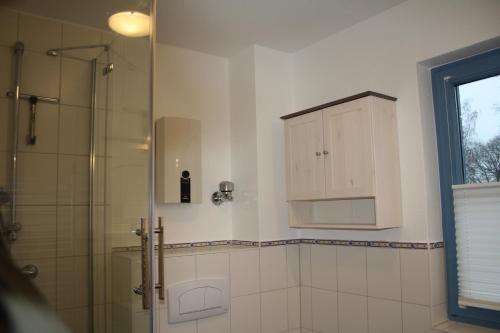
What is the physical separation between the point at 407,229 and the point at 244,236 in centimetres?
110

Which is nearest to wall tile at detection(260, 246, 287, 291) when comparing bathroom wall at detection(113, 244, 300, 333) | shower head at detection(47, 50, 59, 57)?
bathroom wall at detection(113, 244, 300, 333)

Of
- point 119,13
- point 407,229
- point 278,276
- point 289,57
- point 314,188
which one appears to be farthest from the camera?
point 289,57

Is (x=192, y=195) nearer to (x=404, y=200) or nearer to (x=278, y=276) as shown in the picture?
(x=278, y=276)

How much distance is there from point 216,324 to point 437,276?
1276mm

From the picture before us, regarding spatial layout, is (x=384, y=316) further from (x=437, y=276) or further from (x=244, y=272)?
(x=244, y=272)

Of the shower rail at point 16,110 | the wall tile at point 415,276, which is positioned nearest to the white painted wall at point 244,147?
the wall tile at point 415,276

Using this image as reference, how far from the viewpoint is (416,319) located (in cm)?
216

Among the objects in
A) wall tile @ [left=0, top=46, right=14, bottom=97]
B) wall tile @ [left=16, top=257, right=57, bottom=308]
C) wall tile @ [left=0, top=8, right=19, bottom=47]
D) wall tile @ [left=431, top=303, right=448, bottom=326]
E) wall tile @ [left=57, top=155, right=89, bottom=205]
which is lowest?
wall tile @ [left=431, top=303, right=448, bottom=326]

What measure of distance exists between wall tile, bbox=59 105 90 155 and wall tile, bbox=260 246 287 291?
1.31 metres

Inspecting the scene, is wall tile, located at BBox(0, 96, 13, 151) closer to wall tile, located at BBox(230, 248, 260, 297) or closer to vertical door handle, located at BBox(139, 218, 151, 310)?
vertical door handle, located at BBox(139, 218, 151, 310)

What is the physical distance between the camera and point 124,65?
193 centimetres

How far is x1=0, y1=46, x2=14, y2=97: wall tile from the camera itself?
1.79 metres

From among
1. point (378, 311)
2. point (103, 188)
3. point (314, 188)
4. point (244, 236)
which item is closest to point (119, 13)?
point (103, 188)

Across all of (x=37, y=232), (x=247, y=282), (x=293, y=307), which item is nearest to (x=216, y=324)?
(x=247, y=282)
